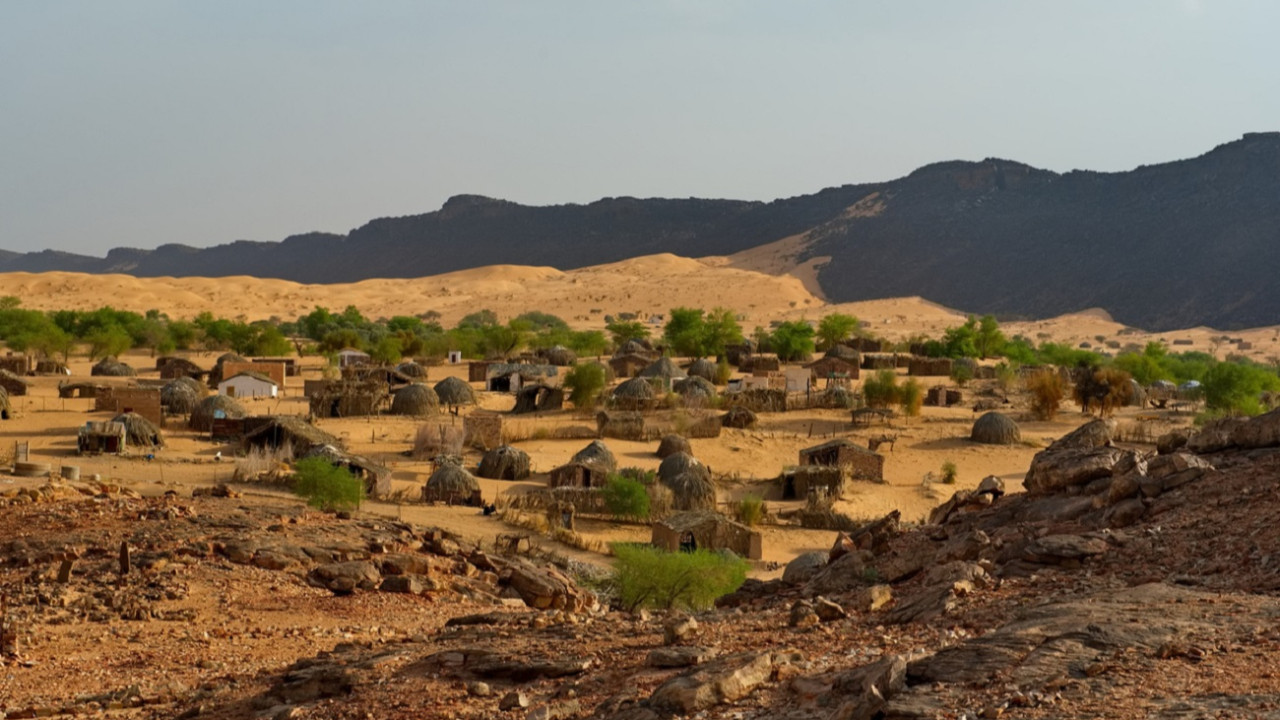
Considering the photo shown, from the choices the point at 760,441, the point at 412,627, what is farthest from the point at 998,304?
the point at 412,627

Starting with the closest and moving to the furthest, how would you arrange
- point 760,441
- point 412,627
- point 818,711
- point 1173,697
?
point 1173,697 < point 818,711 < point 412,627 < point 760,441

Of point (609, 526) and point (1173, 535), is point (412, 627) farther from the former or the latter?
point (609, 526)

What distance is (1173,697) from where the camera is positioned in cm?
589

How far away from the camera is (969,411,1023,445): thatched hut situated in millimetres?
31969

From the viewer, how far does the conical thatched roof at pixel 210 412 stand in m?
29.2

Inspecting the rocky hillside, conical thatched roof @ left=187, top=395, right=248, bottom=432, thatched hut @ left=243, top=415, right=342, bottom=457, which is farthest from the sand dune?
thatched hut @ left=243, top=415, right=342, bottom=457

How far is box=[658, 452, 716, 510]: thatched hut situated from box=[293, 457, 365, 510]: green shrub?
19.1ft

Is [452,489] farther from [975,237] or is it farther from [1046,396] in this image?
[975,237]

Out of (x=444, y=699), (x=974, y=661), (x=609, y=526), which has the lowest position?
(x=609, y=526)

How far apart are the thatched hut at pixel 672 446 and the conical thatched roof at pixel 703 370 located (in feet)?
48.0

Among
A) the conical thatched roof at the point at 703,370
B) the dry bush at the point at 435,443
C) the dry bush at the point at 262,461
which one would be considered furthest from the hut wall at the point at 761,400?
the dry bush at the point at 262,461

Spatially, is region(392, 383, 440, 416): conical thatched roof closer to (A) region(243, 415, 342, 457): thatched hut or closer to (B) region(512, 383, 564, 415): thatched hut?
(B) region(512, 383, 564, 415): thatched hut

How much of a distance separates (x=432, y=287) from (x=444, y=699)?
11186 centimetres

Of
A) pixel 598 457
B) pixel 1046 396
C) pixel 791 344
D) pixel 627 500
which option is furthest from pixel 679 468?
pixel 791 344
